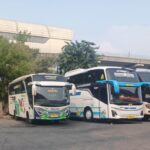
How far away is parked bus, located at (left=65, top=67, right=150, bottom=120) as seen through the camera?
22578 millimetres

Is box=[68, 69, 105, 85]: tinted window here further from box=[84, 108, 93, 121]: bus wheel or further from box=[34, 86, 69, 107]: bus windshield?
box=[34, 86, 69, 107]: bus windshield

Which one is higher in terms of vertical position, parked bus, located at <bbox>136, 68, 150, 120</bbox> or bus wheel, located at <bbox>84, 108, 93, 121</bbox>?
parked bus, located at <bbox>136, 68, 150, 120</bbox>

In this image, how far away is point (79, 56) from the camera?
42.0m

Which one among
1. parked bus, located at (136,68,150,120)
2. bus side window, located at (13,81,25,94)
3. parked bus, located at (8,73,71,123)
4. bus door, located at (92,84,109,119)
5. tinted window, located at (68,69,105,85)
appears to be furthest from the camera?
parked bus, located at (136,68,150,120)

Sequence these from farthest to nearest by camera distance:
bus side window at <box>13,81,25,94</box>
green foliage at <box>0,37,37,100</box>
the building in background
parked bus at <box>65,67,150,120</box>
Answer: the building in background
green foliage at <box>0,37,37,100</box>
bus side window at <box>13,81,25,94</box>
parked bus at <box>65,67,150,120</box>

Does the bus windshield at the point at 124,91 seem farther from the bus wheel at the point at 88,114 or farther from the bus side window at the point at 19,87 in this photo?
the bus side window at the point at 19,87

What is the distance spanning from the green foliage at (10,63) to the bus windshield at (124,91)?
1001cm

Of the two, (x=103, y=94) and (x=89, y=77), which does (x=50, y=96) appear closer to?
(x=103, y=94)

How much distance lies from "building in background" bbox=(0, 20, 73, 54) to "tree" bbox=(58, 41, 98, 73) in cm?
4372

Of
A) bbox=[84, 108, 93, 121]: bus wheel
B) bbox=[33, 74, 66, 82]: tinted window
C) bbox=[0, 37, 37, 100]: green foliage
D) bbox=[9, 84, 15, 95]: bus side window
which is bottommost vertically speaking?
bbox=[84, 108, 93, 121]: bus wheel

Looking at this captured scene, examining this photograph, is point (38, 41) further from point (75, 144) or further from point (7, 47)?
point (75, 144)

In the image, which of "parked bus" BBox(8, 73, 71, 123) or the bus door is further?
the bus door

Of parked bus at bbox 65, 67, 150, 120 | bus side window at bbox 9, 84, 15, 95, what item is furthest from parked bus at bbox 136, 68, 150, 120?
bus side window at bbox 9, 84, 15, 95

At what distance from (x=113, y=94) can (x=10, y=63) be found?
11035 mm
